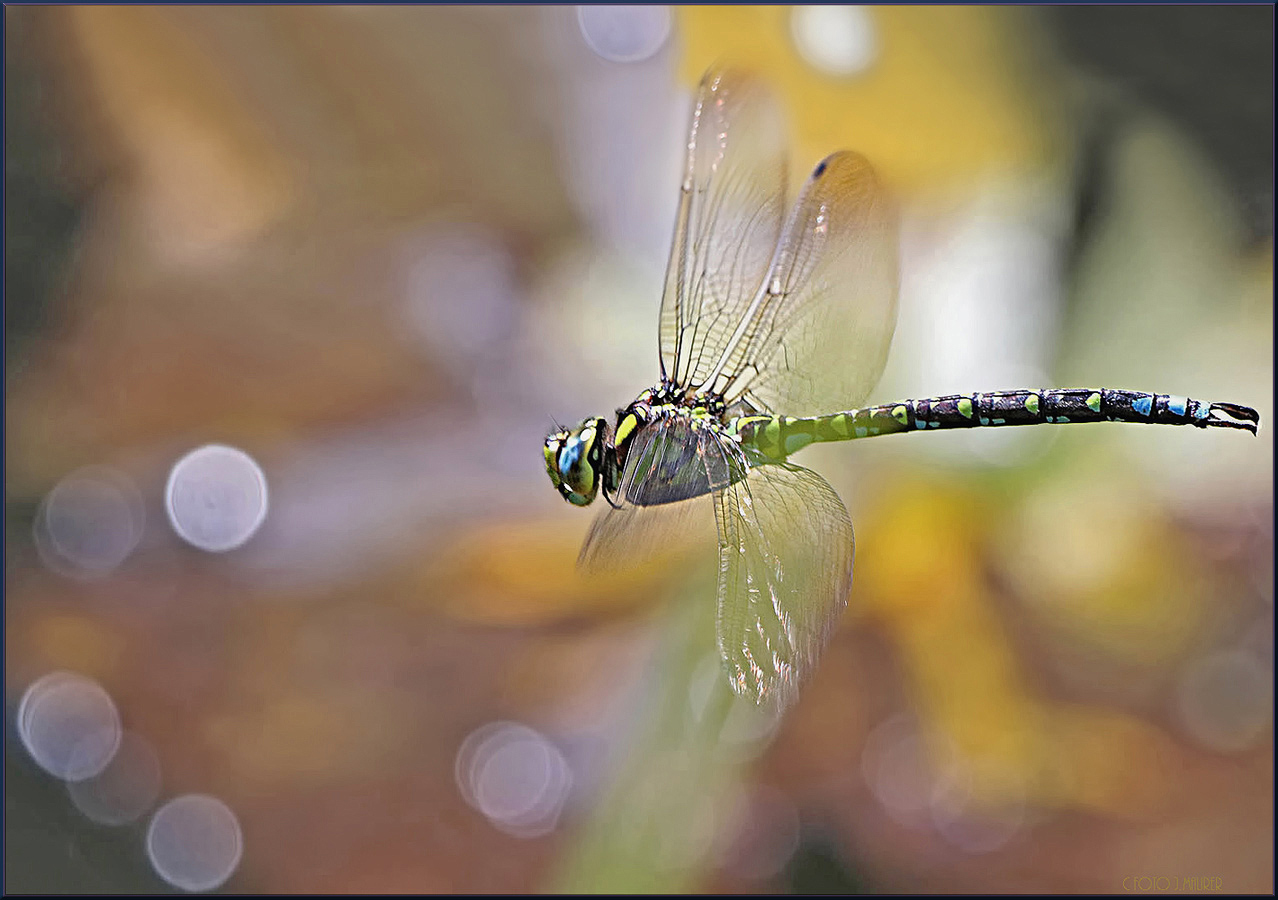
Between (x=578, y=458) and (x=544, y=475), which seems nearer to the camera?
(x=578, y=458)

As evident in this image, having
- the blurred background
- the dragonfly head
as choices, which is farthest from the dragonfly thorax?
the blurred background

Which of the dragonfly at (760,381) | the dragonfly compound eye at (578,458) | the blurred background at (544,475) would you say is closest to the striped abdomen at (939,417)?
the dragonfly at (760,381)

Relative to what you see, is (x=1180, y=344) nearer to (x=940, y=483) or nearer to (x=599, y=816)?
(x=940, y=483)

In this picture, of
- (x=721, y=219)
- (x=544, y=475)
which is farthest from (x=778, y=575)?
(x=544, y=475)

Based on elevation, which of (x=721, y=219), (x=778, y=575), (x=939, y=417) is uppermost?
(x=721, y=219)

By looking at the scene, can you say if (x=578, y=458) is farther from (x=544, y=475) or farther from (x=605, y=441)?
(x=544, y=475)

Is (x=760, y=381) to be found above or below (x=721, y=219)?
below

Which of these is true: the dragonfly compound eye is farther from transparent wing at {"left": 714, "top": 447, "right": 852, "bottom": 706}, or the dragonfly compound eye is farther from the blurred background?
the blurred background
